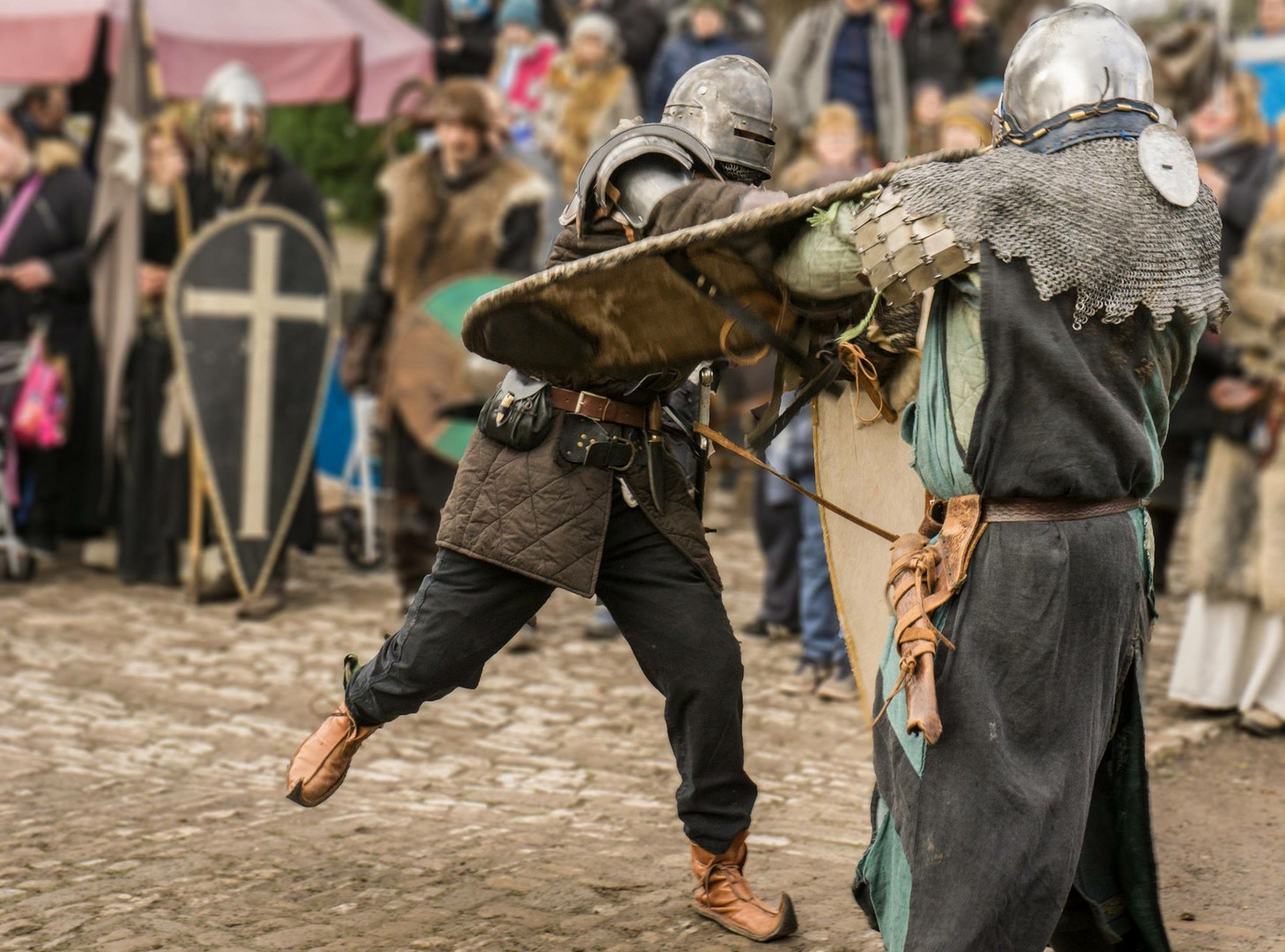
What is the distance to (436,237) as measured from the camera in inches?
262

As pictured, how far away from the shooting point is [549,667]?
5.96 m

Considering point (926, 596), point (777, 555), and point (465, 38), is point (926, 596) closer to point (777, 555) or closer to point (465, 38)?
point (777, 555)

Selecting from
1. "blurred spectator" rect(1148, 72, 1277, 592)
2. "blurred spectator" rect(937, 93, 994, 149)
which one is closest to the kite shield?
"blurred spectator" rect(1148, 72, 1277, 592)

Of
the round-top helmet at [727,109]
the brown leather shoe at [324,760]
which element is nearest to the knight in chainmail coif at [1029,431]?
the round-top helmet at [727,109]

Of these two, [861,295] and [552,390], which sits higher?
[861,295]

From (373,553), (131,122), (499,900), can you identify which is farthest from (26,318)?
(499,900)

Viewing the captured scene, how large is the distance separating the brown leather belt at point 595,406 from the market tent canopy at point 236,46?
6107 millimetres

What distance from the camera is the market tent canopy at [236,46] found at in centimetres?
866

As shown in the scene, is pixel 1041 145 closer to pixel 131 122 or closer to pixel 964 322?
pixel 964 322

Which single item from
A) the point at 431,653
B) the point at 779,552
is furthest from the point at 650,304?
the point at 779,552

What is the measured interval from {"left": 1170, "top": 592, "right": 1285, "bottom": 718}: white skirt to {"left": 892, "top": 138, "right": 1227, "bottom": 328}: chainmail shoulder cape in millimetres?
2836

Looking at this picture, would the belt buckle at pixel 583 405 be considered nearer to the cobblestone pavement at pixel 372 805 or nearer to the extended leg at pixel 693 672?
the extended leg at pixel 693 672

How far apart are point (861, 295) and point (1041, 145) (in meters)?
0.38

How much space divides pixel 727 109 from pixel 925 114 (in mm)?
5940
